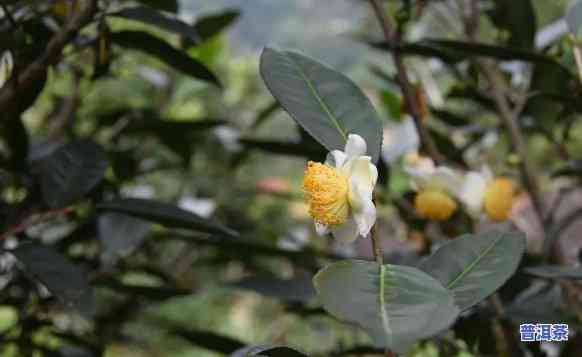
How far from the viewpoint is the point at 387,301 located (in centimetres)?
40

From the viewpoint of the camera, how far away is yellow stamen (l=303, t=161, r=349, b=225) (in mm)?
520

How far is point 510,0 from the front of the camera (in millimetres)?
926

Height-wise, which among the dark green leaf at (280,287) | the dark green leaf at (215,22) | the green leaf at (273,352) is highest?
the green leaf at (273,352)

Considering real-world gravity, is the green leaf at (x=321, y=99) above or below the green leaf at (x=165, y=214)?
above

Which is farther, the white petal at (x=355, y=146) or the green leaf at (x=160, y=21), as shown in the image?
the green leaf at (x=160, y=21)

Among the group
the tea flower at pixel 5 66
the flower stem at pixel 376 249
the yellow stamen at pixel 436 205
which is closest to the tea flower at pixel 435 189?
the yellow stamen at pixel 436 205

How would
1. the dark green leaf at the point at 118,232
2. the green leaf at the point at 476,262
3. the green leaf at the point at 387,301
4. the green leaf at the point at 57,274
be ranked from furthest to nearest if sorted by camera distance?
the dark green leaf at the point at 118,232
the green leaf at the point at 57,274
the green leaf at the point at 476,262
the green leaf at the point at 387,301

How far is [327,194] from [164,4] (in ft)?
1.21

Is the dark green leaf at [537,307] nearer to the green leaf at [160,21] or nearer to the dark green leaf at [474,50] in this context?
the dark green leaf at [474,50]

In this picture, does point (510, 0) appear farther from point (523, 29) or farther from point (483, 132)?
point (483, 132)

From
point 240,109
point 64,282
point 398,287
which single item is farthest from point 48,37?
point 240,109

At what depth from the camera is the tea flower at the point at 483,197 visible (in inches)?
33.2

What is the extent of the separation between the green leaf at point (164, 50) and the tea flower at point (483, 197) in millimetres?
317

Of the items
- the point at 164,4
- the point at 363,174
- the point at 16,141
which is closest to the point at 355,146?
the point at 363,174
